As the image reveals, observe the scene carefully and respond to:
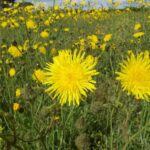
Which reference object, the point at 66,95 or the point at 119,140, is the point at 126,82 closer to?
the point at 66,95

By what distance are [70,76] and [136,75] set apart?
8.8 inches

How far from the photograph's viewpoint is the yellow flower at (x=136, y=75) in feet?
4.39

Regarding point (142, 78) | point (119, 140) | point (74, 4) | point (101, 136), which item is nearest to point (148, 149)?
point (119, 140)

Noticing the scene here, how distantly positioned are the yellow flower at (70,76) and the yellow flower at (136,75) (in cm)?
11

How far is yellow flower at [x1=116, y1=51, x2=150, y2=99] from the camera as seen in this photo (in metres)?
1.34

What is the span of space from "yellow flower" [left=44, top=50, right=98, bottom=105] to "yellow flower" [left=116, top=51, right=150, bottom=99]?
0.35 feet

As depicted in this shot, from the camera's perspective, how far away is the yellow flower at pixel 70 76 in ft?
4.31

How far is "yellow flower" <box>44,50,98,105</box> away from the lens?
1312 millimetres

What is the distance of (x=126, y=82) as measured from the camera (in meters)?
1.34

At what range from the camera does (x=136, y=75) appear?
53.7 inches

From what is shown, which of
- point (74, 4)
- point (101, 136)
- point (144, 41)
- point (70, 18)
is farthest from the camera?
point (70, 18)

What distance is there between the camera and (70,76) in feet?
4.55

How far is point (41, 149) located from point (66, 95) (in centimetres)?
81

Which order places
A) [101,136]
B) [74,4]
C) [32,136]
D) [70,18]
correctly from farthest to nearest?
[70,18], [74,4], [101,136], [32,136]
